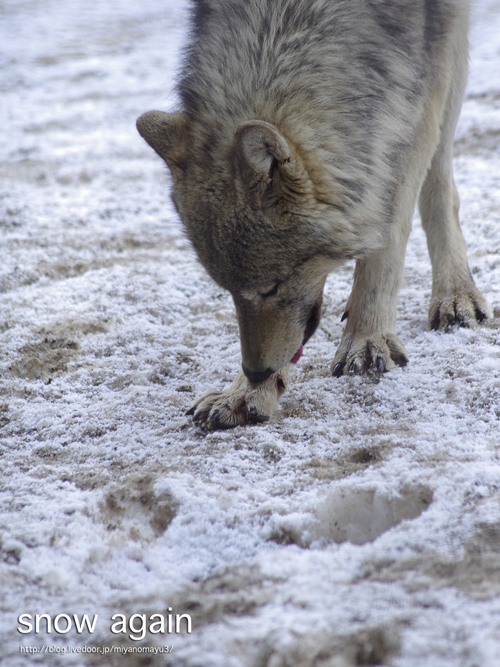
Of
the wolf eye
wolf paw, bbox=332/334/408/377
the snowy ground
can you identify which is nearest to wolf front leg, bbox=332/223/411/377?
wolf paw, bbox=332/334/408/377

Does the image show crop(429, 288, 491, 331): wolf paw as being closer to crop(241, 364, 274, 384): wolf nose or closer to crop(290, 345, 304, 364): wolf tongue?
crop(290, 345, 304, 364): wolf tongue

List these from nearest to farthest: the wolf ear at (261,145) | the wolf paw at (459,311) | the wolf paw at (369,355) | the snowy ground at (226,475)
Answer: the snowy ground at (226,475) → the wolf ear at (261,145) → the wolf paw at (369,355) → the wolf paw at (459,311)

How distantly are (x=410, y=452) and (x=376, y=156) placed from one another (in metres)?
1.35

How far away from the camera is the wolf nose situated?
2.61 meters

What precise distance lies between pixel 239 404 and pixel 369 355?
0.71m

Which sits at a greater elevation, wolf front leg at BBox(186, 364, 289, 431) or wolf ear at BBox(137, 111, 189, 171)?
wolf ear at BBox(137, 111, 189, 171)

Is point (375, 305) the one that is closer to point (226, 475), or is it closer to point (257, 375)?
point (257, 375)

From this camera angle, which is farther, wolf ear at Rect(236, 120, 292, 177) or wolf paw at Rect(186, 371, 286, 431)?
wolf paw at Rect(186, 371, 286, 431)

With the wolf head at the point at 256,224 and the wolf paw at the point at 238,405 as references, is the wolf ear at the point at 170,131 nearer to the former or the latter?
the wolf head at the point at 256,224

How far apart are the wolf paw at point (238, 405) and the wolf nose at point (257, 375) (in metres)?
0.06

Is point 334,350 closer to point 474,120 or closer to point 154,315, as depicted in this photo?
point 154,315

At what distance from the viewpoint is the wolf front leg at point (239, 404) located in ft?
8.46

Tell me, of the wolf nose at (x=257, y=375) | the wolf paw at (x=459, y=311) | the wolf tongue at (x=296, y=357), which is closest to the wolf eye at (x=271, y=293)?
the wolf nose at (x=257, y=375)

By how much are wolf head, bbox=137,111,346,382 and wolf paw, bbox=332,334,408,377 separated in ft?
0.87
